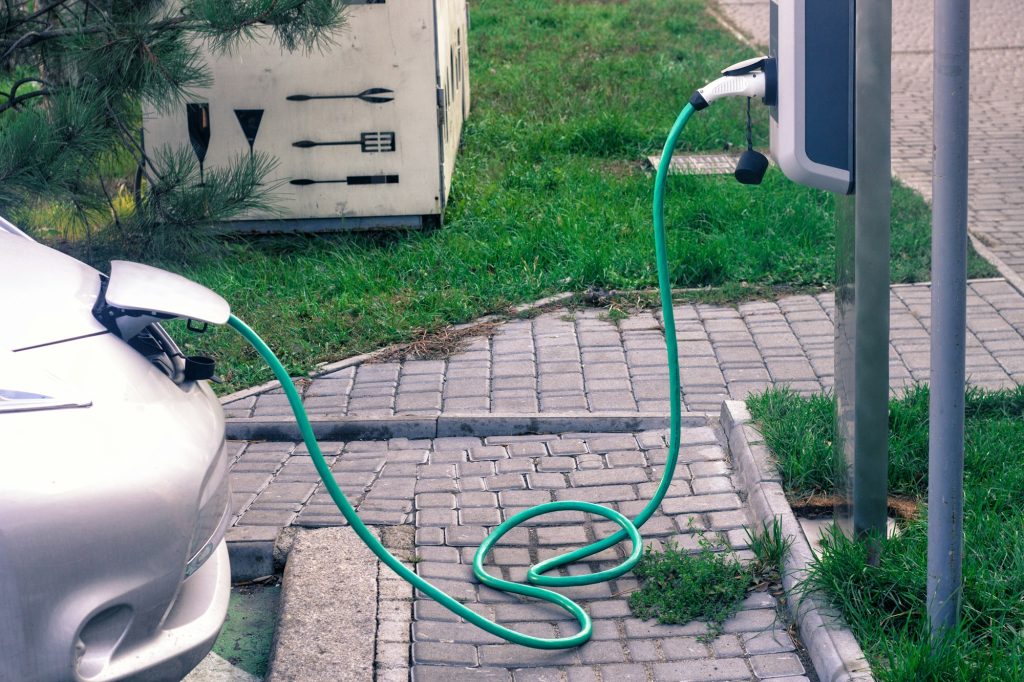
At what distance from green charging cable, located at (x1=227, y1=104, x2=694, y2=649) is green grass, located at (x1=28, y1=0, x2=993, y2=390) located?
1.88 m

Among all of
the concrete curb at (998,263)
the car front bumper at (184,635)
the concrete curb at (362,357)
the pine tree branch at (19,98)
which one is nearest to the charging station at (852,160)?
the car front bumper at (184,635)

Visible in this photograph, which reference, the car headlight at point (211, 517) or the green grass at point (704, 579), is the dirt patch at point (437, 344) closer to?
the green grass at point (704, 579)

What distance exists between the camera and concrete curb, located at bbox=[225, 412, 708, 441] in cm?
467

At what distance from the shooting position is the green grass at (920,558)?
288 cm

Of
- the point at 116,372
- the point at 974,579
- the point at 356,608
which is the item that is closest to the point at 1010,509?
the point at 974,579

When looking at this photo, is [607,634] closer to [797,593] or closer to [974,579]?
[797,593]

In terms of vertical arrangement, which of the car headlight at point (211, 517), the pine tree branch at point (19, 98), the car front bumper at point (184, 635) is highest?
the pine tree branch at point (19, 98)

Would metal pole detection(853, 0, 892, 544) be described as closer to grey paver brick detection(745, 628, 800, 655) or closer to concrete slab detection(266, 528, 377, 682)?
grey paver brick detection(745, 628, 800, 655)

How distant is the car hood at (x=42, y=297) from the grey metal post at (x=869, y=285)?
200 cm

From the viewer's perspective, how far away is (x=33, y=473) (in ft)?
7.86

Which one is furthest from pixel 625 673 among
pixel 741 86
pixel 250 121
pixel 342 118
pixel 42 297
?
pixel 250 121

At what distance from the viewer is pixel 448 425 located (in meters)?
4.73

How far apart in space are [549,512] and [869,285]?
4.56ft

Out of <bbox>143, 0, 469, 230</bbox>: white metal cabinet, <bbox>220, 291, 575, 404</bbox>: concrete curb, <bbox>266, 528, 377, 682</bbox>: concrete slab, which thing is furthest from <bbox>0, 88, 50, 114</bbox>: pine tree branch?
Result: <bbox>266, 528, 377, 682</bbox>: concrete slab
